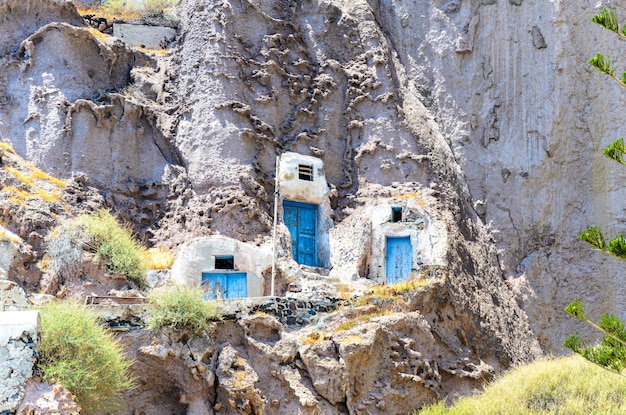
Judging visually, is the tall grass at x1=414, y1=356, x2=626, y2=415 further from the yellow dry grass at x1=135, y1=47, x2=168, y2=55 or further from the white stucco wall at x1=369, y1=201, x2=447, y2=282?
the yellow dry grass at x1=135, y1=47, x2=168, y2=55

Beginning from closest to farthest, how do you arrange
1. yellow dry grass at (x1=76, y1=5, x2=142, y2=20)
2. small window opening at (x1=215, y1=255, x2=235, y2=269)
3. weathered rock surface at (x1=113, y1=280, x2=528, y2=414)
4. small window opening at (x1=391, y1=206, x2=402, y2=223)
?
weathered rock surface at (x1=113, y1=280, x2=528, y2=414) → small window opening at (x1=215, y1=255, x2=235, y2=269) → small window opening at (x1=391, y1=206, x2=402, y2=223) → yellow dry grass at (x1=76, y1=5, x2=142, y2=20)

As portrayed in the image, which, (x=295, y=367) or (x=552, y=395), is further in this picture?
(x=295, y=367)

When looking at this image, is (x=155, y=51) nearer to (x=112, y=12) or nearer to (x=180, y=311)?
(x=112, y=12)

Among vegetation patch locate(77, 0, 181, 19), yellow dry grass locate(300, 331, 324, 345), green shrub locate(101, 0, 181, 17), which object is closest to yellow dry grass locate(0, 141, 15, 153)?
vegetation patch locate(77, 0, 181, 19)

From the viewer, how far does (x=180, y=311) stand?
1941 centimetres

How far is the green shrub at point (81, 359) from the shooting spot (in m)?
16.3

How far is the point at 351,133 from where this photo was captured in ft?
87.3

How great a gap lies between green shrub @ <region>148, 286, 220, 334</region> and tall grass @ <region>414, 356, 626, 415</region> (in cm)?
472

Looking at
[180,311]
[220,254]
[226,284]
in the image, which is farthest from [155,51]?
[180,311]

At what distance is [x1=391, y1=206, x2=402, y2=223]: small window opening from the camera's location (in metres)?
24.5

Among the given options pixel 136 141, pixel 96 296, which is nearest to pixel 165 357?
pixel 96 296

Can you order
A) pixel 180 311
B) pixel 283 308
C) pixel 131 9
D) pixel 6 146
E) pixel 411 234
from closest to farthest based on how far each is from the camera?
pixel 180 311
pixel 283 308
pixel 411 234
pixel 6 146
pixel 131 9

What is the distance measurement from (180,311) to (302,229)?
22.0 feet

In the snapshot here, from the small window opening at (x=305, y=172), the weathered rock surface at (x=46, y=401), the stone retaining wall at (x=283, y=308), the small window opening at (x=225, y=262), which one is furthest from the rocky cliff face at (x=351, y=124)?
the weathered rock surface at (x=46, y=401)
